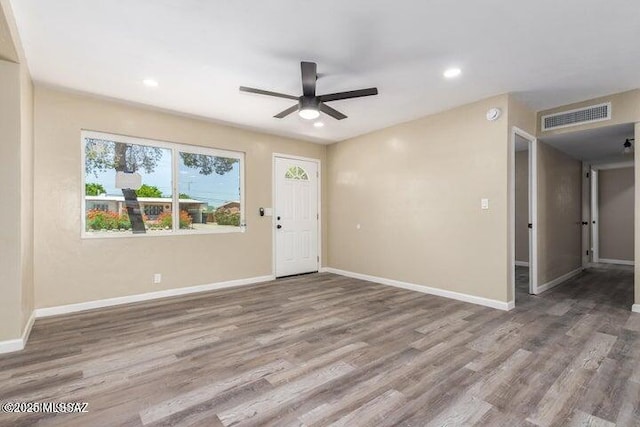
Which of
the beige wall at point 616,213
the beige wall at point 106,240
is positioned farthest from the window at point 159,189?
the beige wall at point 616,213

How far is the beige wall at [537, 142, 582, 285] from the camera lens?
4.68 meters

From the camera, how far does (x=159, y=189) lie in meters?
4.50

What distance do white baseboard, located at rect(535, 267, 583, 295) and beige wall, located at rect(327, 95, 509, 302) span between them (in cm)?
137

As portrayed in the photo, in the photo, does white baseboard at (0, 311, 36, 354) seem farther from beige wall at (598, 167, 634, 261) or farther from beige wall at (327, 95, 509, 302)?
beige wall at (598, 167, 634, 261)

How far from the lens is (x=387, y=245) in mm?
5266

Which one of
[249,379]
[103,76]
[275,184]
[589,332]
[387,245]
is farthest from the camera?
[275,184]

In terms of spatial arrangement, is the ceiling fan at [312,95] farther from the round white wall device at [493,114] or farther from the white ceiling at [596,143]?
the white ceiling at [596,143]

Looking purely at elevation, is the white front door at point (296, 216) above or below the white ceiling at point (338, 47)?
below

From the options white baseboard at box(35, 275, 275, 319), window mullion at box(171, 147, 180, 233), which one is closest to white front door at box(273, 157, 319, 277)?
white baseboard at box(35, 275, 275, 319)

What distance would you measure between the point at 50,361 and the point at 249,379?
1702 millimetres

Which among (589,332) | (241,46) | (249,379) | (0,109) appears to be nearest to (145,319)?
(249,379)

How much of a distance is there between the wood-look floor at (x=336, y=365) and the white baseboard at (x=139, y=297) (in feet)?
0.65

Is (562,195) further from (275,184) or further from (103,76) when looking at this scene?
(103,76)

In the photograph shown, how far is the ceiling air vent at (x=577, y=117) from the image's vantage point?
12.7 ft
